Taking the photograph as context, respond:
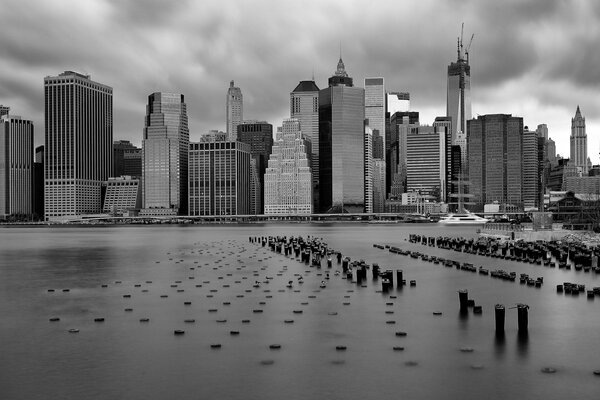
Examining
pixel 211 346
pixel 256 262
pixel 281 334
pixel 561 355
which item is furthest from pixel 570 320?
pixel 256 262

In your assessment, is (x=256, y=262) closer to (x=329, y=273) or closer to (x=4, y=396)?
(x=329, y=273)

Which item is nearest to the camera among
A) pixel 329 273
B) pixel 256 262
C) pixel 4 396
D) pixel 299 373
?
pixel 4 396

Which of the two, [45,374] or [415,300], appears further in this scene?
[415,300]

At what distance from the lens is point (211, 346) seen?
34469 mm

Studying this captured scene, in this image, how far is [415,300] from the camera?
5006 centimetres

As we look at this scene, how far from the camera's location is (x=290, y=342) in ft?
117

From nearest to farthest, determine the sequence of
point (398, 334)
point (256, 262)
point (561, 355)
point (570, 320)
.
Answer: point (561, 355)
point (398, 334)
point (570, 320)
point (256, 262)

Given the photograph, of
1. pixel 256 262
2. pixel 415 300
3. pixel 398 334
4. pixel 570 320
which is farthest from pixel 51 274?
pixel 570 320

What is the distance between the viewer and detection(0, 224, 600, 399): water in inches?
1100

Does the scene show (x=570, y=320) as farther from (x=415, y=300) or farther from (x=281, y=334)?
(x=281, y=334)

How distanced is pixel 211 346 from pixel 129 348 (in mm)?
4168

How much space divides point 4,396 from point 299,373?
1196 centimetres

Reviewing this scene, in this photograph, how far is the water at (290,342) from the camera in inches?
1100

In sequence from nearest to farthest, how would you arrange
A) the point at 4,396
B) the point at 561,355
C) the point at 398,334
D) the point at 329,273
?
the point at 4,396 → the point at 561,355 → the point at 398,334 → the point at 329,273
